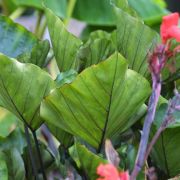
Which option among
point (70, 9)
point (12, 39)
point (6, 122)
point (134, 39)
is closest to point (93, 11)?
point (70, 9)

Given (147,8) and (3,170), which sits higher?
(3,170)

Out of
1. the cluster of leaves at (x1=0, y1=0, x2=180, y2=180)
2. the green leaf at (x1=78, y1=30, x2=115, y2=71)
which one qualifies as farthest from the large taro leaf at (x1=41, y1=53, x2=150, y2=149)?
the green leaf at (x1=78, y1=30, x2=115, y2=71)

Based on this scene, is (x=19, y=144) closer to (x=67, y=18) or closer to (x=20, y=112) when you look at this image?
(x=20, y=112)

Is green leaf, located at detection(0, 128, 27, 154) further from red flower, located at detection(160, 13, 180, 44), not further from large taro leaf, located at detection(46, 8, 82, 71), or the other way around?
red flower, located at detection(160, 13, 180, 44)

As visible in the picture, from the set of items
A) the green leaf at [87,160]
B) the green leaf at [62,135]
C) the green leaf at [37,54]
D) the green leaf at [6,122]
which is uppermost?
the green leaf at [37,54]

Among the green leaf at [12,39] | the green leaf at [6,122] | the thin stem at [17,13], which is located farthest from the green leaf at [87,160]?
the thin stem at [17,13]

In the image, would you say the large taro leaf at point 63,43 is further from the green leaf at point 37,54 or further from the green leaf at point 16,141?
the green leaf at point 16,141

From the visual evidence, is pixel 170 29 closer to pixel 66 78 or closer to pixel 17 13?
pixel 66 78
